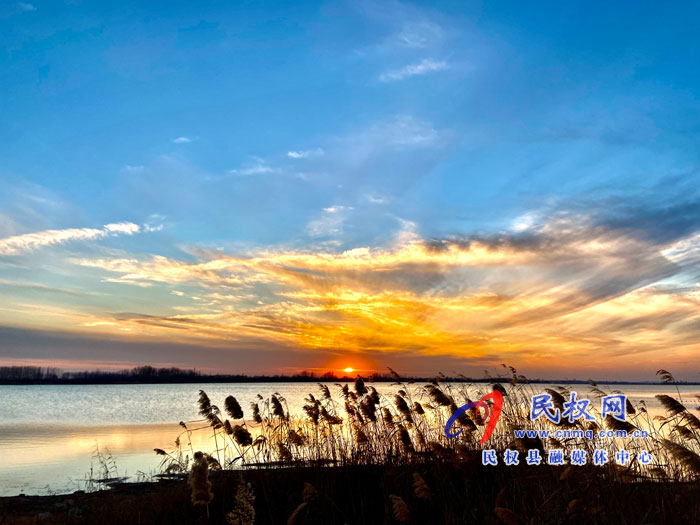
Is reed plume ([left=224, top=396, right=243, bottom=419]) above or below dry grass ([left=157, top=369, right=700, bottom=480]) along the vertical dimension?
above

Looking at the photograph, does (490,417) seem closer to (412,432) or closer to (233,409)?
(412,432)

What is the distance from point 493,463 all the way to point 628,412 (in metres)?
3.76

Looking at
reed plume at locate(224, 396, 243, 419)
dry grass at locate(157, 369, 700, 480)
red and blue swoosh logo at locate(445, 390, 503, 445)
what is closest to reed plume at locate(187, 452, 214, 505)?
dry grass at locate(157, 369, 700, 480)

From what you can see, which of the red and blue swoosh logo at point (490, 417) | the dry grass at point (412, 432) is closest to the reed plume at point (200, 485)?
the dry grass at point (412, 432)

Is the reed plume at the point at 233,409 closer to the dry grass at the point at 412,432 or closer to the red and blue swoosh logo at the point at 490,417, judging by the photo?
the dry grass at the point at 412,432

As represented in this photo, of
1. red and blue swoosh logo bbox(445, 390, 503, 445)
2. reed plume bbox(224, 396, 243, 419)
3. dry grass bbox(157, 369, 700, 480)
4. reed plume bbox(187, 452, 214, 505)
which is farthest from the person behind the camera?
red and blue swoosh logo bbox(445, 390, 503, 445)

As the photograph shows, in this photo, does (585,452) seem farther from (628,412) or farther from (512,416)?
(512,416)

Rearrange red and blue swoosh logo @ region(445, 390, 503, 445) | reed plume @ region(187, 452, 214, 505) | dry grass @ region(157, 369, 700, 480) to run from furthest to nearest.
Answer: red and blue swoosh logo @ region(445, 390, 503, 445), dry grass @ region(157, 369, 700, 480), reed plume @ region(187, 452, 214, 505)

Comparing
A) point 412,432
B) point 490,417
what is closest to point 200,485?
point 490,417

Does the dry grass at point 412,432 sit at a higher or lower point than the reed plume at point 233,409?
lower

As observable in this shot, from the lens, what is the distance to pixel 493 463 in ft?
28.2

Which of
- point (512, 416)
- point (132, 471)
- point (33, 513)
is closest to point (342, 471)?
point (512, 416)

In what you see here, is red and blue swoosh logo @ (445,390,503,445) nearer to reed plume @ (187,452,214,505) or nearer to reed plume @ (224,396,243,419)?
reed plume @ (224,396,243,419)

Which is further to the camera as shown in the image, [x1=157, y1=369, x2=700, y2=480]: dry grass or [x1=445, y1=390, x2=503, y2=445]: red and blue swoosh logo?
[x1=445, y1=390, x2=503, y2=445]: red and blue swoosh logo
